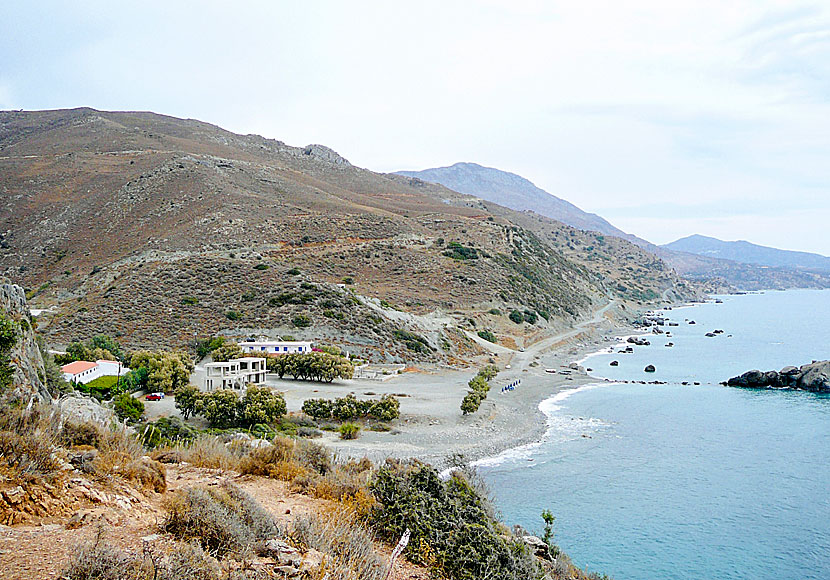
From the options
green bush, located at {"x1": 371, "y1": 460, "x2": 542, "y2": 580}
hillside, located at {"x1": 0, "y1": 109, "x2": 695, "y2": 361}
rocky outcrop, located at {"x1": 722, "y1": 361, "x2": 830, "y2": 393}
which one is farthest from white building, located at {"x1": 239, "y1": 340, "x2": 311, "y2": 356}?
green bush, located at {"x1": 371, "y1": 460, "x2": 542, "y2": 580}

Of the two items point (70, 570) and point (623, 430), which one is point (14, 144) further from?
point (70, 570)

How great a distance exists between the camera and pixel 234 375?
29.4m

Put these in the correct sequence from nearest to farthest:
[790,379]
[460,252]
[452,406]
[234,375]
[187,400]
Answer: [187,400]
[234,375]
[452,406]
[790,379]
[460,252]

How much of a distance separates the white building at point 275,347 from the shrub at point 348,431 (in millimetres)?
14222

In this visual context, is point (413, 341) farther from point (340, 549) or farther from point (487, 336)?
point (340, 549)

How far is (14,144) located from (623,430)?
103m

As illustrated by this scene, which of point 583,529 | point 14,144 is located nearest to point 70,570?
point 583,529

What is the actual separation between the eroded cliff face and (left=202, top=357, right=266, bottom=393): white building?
40.4 ft

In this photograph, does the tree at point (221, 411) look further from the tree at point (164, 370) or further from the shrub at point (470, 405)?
the shrub at point (470, 405)

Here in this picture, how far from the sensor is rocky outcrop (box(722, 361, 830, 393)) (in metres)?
39.8

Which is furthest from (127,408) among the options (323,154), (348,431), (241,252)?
(323,154)

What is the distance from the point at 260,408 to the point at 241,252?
3209 centimetres

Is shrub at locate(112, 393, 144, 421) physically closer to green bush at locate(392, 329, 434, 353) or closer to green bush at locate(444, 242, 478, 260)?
green bush at locate(392, 329, 434, 353)

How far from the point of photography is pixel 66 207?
64875mm
